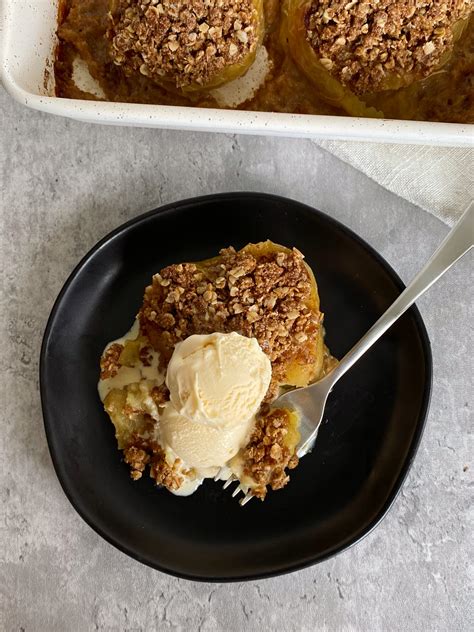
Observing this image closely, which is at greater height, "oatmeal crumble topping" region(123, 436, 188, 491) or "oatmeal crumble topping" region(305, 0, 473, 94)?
"oatmeal crumble topping" region(305, 0, 473, 94)

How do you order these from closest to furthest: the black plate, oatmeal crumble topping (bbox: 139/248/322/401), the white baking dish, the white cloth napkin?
the white baking dish, oatmeal crumble topping (bbox: 139/248/322/401), the black plate, the white cloth napkin

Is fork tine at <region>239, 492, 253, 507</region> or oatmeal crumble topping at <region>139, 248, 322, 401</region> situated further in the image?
fork tine at <region>239, 492, 253, 507</region>

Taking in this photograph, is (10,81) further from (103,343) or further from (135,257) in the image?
(103,343)

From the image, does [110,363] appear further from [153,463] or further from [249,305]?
[249,305]

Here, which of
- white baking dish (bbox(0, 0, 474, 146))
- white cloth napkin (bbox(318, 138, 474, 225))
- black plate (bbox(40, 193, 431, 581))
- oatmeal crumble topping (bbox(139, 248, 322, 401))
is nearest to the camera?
white baking dish (bbox(0, 0, 474, 146))

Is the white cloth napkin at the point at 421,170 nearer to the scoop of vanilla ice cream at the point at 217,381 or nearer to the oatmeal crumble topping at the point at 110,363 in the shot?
the scoop of vanilla ice cream at the point at 217,381

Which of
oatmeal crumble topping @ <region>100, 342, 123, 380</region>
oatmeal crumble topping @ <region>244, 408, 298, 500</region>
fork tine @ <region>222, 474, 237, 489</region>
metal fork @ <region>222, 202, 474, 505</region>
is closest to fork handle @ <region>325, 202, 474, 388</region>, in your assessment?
metal fork @ <region>222, 202, 474, 505</region>

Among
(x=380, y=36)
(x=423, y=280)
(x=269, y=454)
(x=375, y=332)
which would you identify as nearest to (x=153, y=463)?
(x=269, y=454)

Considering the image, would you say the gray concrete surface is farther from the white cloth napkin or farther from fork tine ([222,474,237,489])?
fork tine ([222,474,237,489])
